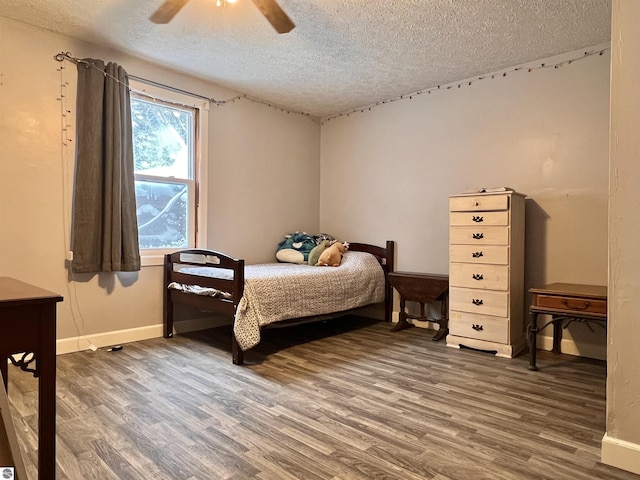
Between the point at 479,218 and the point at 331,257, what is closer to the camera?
the point at 479,218

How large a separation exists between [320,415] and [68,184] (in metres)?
2.48

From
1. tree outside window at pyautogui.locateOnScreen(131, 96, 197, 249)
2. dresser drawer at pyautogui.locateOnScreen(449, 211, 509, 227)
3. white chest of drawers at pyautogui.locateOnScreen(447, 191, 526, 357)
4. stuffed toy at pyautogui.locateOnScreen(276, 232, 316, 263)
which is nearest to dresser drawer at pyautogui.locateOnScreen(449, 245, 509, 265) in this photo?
white chest of drawers at pyautogui.locateOnScreen(447, 191, 526, 357)

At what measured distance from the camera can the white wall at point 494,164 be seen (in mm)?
3068

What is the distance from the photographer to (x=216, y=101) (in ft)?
12.8

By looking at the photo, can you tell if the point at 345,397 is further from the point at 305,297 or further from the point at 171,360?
the point at 171,360

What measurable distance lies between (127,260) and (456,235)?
2.63 meters

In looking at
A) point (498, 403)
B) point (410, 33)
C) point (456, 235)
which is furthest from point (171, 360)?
point (410, 33)

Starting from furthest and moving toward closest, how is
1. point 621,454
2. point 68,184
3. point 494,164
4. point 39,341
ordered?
point 494,164 < point 68,184 < point 621,454 < point 39,341

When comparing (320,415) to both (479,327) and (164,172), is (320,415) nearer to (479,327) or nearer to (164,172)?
(479,327)

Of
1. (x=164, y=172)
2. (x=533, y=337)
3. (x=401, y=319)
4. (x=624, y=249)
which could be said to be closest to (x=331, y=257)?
(x=401, y=319)

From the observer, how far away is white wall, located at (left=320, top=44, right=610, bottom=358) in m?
3.07

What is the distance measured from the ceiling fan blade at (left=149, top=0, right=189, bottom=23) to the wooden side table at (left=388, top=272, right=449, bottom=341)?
8.94ft

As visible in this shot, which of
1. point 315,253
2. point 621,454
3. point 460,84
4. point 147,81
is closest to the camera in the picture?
point 621,454

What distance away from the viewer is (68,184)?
301cm
